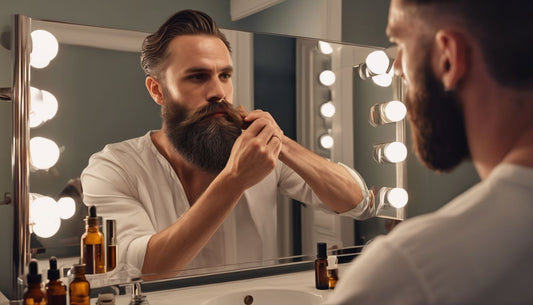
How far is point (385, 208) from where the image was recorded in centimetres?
166

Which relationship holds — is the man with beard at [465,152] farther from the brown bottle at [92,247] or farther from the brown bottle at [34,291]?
the brown bottle at [92,247]

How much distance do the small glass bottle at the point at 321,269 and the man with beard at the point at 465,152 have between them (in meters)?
0.72

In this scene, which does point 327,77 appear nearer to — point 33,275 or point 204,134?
point 204,134

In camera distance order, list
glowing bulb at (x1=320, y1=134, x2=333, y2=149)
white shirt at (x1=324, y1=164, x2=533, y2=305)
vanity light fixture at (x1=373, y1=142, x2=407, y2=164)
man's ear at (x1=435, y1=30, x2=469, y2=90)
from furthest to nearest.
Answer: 1. vanity light fixture at (x1=373, y1=142, x2=407, y2=164)
2. glowing bulb at (x1=320, y1=134, x2=333, y2=149)
3. man's ear at (x1=435, y1=30, x2=469, y2=90)
4. white shirt at (x1=324, y1=164, x2=533, y2=305)

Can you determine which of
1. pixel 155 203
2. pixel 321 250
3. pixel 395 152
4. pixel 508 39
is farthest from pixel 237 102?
pixel 508 39

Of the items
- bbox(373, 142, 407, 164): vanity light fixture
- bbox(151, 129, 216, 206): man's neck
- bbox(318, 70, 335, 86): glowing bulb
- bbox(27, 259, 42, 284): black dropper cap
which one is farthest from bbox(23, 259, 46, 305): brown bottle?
bbox(373, 142, 407, 164): vanity light fixture

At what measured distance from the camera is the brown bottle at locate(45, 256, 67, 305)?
102 cm

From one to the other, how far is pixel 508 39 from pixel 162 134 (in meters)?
0.93

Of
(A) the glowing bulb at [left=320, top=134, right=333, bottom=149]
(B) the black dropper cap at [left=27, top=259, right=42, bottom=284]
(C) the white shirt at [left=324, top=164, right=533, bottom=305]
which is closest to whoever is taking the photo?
(C) the white shirt at [left=324, top=164, right=533, bottom=305]

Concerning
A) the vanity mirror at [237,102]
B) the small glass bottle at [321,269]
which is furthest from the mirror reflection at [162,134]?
the small glass bottle at [321,269]

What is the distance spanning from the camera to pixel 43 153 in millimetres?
1196

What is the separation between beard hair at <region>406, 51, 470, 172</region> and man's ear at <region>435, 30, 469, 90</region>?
16 mm

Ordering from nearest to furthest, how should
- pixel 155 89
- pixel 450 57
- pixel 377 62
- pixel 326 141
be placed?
1. pixel 450 57
2. pixel 155 89
3. pixel 326 141
4. pixel 377 62

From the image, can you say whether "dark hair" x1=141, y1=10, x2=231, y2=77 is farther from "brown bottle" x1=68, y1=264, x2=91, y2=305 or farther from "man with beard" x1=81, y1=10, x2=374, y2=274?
"brown bottle" x1=68, y1=264, x2=91, y2=305
